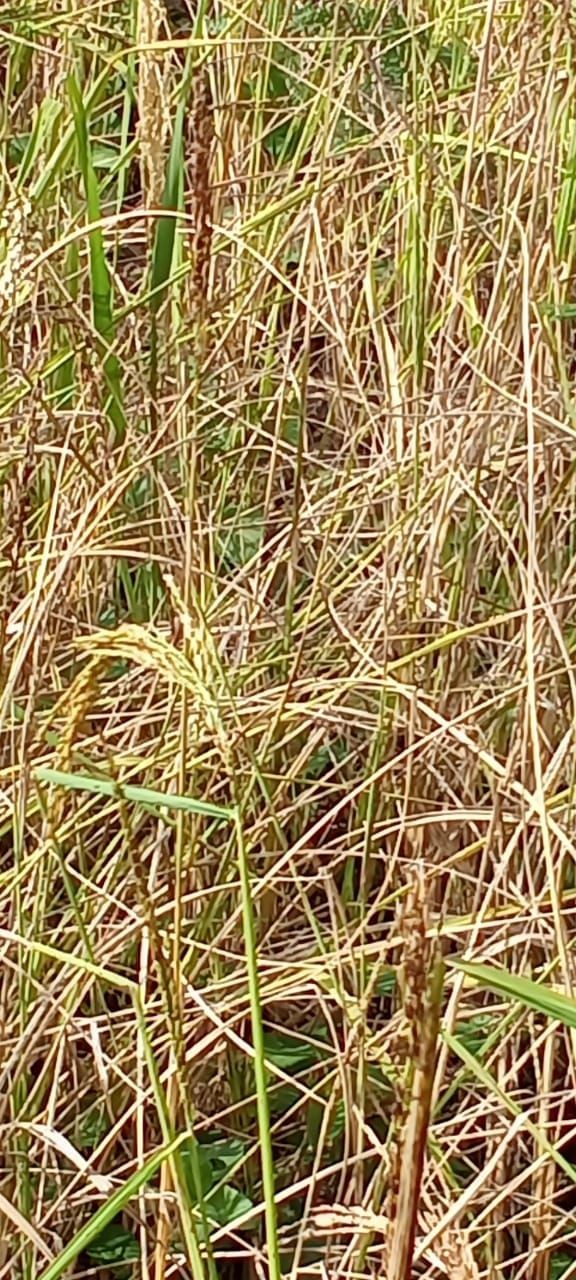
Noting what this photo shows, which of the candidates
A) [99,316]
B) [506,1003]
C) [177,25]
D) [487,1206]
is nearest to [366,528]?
[99,316]

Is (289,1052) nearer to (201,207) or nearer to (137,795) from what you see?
(137,795)

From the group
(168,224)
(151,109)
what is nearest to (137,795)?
(151,109)

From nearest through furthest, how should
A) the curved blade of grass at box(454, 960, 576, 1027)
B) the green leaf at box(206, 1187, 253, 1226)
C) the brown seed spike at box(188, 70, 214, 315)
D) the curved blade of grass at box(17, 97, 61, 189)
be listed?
the curved blade of grass at box(454, 960, 576, 1027)
the brown seed spike at box(188, 70, 214, 315)
the green leaf at box(206, 1187, 253, 1226)
the curved blade of grass at box(17, 97, 61, 189)

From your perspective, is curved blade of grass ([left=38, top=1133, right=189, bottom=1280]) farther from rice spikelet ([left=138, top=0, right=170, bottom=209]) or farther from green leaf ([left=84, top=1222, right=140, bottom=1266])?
rice spikelet ([left=138, top=0, right=170, bottom=209])

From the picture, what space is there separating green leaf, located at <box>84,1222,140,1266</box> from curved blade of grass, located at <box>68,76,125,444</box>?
0.48m

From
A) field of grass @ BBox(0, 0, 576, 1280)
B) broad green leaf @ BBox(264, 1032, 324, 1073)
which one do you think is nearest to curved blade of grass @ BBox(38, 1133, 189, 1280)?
field of grass @ BBox(0, 0, 576, 1280)

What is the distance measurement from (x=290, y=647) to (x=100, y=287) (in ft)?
0.90

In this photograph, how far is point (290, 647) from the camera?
42.5 inches

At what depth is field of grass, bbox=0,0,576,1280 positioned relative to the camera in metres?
0.86

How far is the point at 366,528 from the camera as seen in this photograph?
120 cm

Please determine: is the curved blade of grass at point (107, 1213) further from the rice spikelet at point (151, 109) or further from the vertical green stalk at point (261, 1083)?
the rice spikelet at point (151, 109)

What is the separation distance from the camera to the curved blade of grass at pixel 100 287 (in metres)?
1.14

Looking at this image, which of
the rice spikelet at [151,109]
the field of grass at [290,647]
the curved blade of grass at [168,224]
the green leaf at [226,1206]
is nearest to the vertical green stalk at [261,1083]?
the field of grass at [290,647]

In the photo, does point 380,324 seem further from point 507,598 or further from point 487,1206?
point 487,1206
